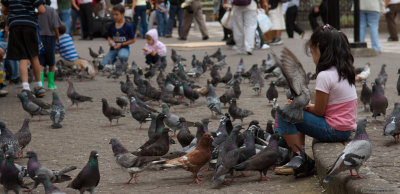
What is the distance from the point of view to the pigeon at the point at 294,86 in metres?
5.67

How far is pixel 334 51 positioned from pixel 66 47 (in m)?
10.8

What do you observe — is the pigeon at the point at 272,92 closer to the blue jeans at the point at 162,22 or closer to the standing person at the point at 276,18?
the standing person at the point at 276,18

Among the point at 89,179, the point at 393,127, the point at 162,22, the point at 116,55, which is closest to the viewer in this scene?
the point at 89,179

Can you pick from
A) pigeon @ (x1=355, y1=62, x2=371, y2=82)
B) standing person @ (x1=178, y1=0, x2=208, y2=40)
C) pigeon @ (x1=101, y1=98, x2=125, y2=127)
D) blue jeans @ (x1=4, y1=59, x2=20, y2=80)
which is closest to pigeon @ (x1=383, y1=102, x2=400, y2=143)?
pigeon @ (x1=101, y1=98, x2=125, y2=127)

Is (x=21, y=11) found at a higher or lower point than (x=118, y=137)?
higher

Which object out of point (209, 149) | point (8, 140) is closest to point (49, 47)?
point (8, 140)

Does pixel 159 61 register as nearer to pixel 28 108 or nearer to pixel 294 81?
pixel 28 108

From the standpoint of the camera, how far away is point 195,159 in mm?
6184

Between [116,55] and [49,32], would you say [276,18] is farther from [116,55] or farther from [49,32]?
[49,32]

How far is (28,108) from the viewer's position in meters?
10.2

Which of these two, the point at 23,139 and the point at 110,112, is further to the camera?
the point at 110,112

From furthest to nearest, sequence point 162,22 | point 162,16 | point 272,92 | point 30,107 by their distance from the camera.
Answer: point 162,22
point 162,16
point 272,92
point 30,107

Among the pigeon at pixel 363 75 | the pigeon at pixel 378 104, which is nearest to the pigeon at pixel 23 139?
the pigeon at pixel 378 104

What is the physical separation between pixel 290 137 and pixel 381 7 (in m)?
11.8
